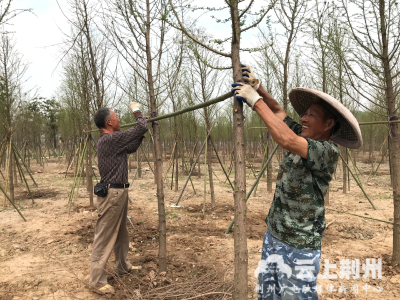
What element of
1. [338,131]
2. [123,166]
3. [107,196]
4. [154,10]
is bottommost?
[107,196]

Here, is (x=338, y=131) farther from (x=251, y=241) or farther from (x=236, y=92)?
(x=251, y=241)

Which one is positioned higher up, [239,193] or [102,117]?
[102,117]

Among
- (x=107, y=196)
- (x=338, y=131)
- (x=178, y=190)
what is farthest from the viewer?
(x=178, y=190)

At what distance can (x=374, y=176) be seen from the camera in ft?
32.4

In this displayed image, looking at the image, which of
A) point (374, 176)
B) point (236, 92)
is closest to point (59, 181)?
point (236, 92)

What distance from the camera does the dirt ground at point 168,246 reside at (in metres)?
2.72

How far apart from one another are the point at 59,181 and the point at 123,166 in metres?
8.12

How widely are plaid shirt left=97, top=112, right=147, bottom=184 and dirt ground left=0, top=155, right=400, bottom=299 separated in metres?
1.11

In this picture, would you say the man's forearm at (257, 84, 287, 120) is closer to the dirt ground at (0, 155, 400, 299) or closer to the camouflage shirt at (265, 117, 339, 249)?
the camouflage shirt at (265, 117, 339, 249)

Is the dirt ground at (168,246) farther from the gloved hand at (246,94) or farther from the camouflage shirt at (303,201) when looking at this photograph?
the gloved hand at (246,94)

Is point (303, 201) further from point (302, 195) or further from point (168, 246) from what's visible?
point (168, 246)

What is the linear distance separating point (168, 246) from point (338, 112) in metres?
3.08

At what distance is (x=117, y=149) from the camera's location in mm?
2758

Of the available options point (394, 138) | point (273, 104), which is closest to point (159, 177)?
point (273, 104)
